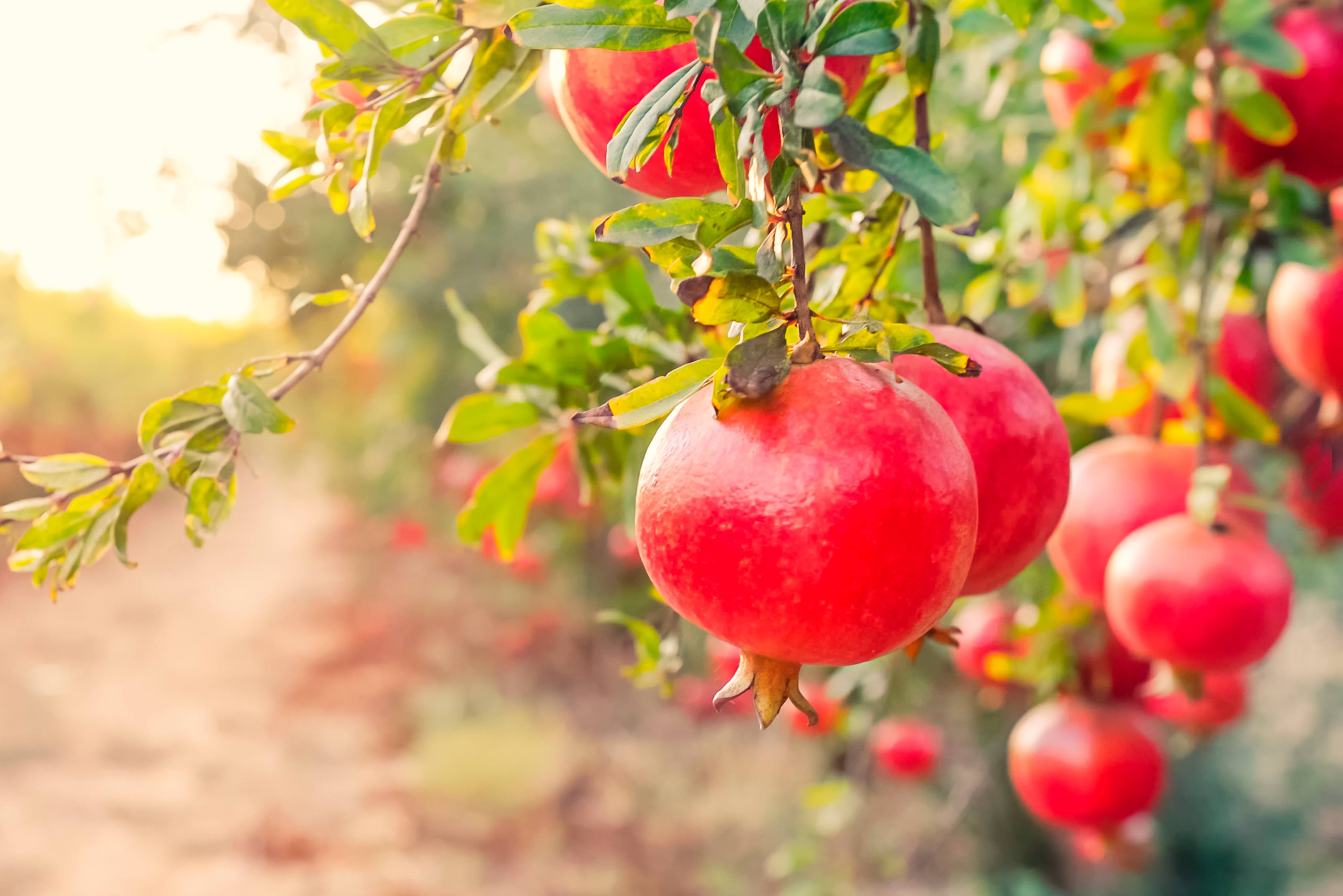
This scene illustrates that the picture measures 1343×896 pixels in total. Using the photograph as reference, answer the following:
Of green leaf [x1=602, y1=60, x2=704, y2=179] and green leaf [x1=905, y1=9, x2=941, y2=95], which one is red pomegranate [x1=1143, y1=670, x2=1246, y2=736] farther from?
green leaf [x1=602, y1=60, x2=704, y2=179]

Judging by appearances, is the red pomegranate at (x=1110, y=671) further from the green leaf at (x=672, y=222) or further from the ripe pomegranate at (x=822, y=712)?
the green leaf at (x=672, y=222)

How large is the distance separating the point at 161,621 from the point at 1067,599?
23.6ft

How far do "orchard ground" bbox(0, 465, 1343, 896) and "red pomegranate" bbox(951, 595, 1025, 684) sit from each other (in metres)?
0.16

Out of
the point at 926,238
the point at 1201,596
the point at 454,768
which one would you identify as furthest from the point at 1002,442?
the point at 454,768

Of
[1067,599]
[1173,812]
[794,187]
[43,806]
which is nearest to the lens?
[794,187]

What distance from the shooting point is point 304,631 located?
21.5ft

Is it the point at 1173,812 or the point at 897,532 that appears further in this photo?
the point at 1173,812

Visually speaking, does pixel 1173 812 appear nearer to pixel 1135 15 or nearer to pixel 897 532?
pixel 1135 15

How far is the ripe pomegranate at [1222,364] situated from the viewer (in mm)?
937

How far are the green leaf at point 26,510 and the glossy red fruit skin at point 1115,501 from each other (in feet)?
2.20

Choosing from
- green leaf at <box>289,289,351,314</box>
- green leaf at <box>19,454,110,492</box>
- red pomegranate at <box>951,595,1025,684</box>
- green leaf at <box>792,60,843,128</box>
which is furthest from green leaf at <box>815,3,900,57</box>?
red pomegranate at <box>951,595,1025,684</box>

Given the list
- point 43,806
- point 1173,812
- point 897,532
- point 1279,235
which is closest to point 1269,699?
point 1173,812

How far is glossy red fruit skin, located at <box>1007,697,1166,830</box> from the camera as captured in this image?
102 centimetres

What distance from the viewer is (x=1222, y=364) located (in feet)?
3.28
